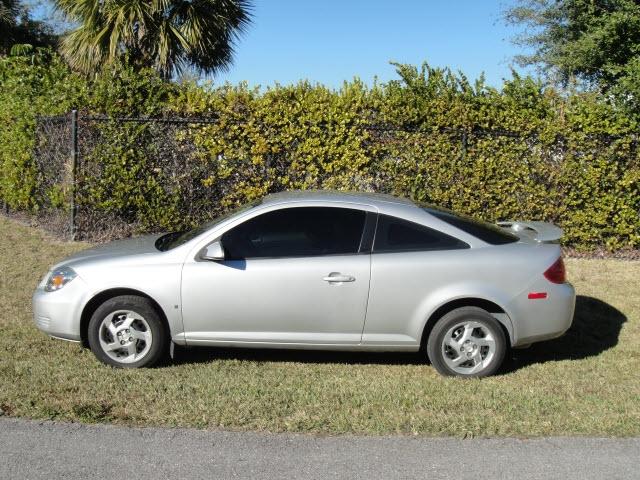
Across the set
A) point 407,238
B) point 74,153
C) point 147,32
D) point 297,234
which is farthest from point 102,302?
point 147,32

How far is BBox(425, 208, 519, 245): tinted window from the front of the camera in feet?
19.8

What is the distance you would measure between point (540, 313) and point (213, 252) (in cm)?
270

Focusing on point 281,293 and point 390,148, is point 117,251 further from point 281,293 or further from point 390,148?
point 390,148

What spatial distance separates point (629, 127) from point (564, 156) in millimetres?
993

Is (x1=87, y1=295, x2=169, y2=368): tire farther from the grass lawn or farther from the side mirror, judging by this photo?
the side mirror

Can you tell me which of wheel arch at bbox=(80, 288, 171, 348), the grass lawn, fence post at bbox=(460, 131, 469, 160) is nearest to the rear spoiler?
the grass lawn

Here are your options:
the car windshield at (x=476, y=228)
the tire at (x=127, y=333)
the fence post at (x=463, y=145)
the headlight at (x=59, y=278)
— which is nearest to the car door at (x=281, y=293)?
the tire at (x=127, y=333)

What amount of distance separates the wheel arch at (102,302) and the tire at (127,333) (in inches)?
1.2

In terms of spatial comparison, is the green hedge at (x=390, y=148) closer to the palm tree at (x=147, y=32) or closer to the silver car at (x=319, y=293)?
the palm tree at (x=147, y=32)

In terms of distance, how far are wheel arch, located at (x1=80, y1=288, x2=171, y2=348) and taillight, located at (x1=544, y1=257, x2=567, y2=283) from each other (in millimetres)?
3135

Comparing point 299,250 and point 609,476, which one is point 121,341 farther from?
point 609,476

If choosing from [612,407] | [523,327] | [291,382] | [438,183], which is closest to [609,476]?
[612,407]

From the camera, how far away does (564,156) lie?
1073 cm

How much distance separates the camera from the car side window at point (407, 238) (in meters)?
5.88
